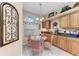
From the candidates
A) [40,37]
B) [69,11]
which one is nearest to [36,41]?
[40,37]

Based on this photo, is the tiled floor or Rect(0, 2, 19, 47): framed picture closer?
Rect(0, 2, 19, 47): framed picture

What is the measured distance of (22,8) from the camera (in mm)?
1747

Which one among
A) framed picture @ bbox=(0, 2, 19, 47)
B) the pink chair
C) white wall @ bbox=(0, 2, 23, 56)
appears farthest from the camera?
the pink chair

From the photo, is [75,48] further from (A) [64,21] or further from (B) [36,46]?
(B) [36,46]

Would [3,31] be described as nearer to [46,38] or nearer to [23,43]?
[23,43]

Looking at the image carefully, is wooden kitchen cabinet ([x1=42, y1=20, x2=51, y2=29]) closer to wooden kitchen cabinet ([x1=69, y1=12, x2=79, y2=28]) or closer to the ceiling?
the ceiling

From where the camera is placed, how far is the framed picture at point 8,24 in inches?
60.4

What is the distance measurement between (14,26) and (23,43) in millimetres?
261

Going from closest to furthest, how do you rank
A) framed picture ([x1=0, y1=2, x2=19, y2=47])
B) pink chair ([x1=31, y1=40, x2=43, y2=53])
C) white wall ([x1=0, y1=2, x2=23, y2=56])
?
framed picture ([x1=0, y1=2, x2=19, y2=47]) < white wall ([x1=0, y1=2, x2=23, y2=56]) < pink chair ([x1=31, y1=40, x2=43, y2=53])

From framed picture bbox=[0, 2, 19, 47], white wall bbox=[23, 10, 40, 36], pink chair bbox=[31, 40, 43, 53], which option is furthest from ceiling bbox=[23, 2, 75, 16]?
pink chair bbox=[31, 40, 43, 53]

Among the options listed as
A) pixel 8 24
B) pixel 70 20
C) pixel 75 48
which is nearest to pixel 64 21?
pixel 70 20

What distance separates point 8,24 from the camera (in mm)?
1598

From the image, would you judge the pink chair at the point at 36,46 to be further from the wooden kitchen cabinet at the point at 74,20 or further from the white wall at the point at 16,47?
the wooden kitchen cabinet at the point at 74,20

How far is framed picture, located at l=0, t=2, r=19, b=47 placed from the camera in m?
1.54
